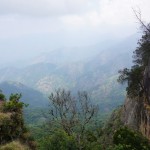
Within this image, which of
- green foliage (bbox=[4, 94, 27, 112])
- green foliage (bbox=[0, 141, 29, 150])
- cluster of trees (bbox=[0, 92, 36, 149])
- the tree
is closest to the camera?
green foliage (bbox=[0, 141, 29, 150])

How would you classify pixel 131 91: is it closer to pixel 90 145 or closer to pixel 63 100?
pixel 63 100

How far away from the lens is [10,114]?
40.2 metres

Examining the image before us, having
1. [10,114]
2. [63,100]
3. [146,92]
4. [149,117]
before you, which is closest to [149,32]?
[146,92]

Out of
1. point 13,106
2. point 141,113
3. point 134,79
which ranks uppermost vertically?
point 134,79

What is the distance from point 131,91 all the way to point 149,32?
1418 centimetres

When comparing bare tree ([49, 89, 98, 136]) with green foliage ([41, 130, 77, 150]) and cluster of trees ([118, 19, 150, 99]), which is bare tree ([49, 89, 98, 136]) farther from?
cluster of trees ([118, 19, 150, 99])

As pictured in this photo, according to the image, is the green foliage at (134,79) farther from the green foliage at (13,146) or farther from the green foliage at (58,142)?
the green foliage at (13,146)

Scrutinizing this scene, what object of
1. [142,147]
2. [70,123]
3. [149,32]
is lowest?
[142,147]

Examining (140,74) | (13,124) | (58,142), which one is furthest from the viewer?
(140,74)

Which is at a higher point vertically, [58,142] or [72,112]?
[72,112]

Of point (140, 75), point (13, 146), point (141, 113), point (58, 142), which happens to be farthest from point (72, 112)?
point (140, 75)

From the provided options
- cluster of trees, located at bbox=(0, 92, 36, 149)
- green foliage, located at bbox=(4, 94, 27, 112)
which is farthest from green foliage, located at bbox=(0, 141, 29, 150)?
green foliage, located at bbox=(4, 94, 27, 112)

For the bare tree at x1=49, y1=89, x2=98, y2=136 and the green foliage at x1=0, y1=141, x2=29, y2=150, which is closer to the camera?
the green foliage at x1=0, y1=141, x2=29, y2=150

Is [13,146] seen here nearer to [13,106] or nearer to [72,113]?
[13,106]
